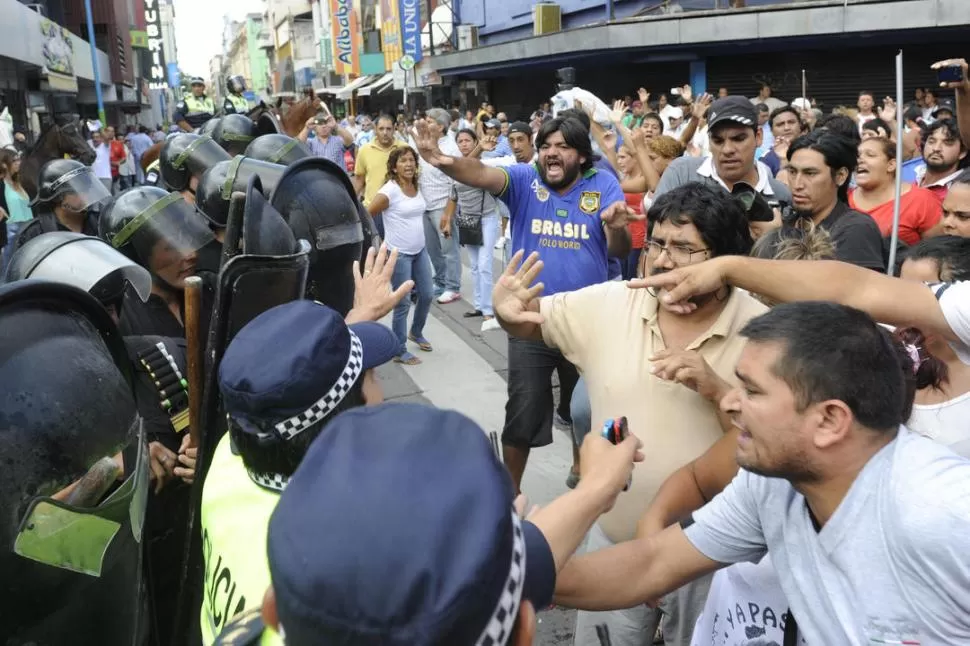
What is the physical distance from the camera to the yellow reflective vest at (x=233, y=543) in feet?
5.05

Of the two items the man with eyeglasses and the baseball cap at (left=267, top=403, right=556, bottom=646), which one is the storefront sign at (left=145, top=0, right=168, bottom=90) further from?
the baseball cap at (left=267, top=403, right=556, bottom=646)

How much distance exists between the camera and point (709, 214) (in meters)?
2.63

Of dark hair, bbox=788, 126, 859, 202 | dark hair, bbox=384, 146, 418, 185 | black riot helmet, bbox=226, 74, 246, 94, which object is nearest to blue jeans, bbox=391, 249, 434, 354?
dark hair, bbox=384, 146, 418, 185

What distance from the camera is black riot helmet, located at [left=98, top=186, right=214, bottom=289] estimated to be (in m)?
3.10

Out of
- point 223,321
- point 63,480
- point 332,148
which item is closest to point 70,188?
point 223,321

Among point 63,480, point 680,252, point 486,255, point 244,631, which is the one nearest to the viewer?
point 244,631

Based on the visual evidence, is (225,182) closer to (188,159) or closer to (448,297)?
(188,159)

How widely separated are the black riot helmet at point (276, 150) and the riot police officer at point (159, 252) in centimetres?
132

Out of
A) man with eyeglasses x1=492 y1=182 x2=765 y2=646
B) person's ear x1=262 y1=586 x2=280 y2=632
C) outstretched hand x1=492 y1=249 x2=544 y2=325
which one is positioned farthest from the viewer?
outstretched hand x1=492 y1=249 x2=544 y2=325

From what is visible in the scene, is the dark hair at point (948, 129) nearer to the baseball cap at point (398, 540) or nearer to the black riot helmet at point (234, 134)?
the black riot helmet at point (234, 134)

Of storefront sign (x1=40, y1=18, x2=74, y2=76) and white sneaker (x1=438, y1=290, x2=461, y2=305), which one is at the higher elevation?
storefront sign (x1=40, y1=18, x2=74, y2=76)

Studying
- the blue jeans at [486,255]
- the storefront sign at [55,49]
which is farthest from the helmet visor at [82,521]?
the storefront sign at [55,49]

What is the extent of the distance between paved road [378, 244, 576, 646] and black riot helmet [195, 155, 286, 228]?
7.04 ft

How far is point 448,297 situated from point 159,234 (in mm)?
6042
